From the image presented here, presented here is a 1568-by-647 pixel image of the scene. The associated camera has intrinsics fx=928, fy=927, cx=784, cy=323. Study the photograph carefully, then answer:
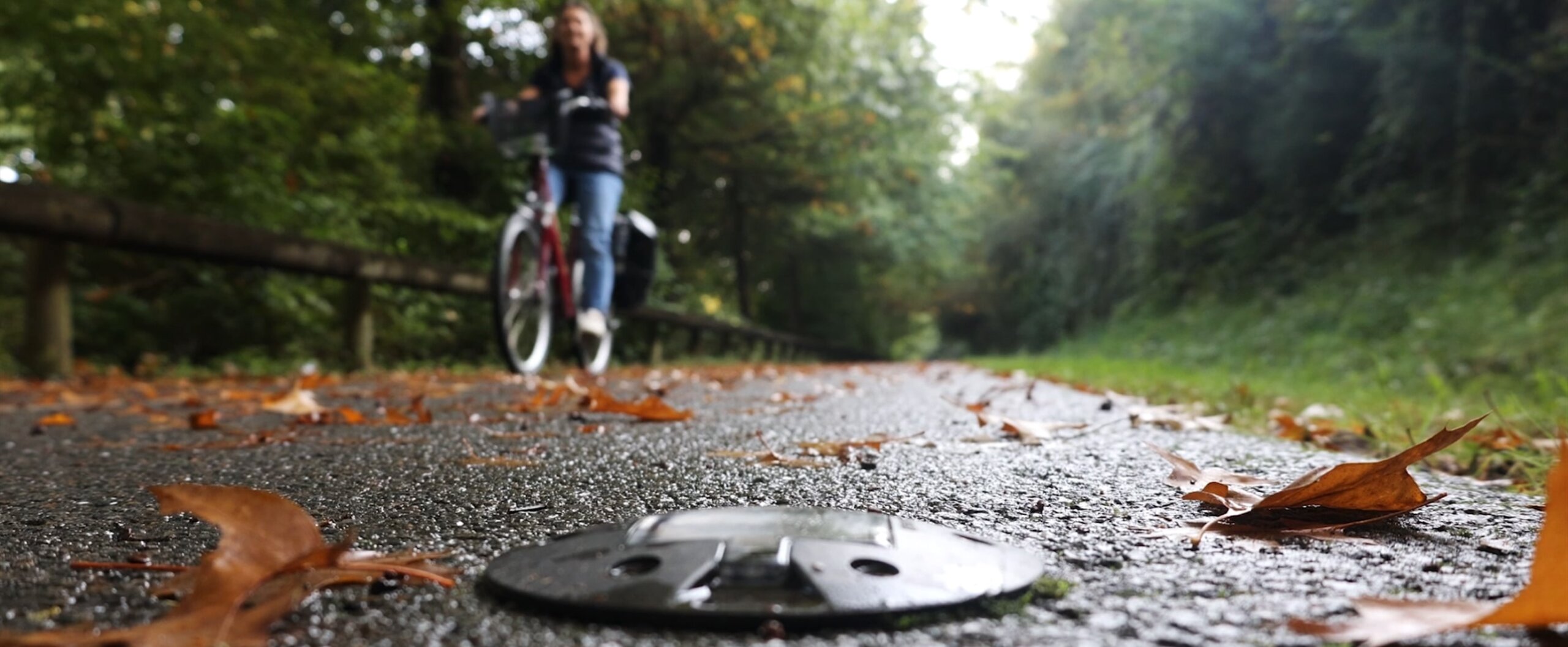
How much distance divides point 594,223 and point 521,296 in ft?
1.95

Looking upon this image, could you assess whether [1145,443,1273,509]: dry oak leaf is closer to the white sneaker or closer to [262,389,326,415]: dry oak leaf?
[262,389,326,415]: dry oak leaf

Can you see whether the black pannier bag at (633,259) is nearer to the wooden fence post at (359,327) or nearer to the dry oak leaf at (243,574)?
the wooden fence post at (359,327)

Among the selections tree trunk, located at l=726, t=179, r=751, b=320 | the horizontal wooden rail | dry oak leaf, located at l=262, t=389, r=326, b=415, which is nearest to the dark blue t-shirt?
the horizontal wooden rail

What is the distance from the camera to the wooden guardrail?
12.3ft

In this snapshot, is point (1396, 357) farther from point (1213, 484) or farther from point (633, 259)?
point (1213, 484)

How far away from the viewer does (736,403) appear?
11.1 feet

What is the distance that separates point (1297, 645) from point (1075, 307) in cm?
2055

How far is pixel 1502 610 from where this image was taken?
0.68 m

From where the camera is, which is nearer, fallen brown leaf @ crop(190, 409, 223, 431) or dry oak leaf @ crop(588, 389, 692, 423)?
fallen brown leaf @ crop(190, 409, 223, 431)

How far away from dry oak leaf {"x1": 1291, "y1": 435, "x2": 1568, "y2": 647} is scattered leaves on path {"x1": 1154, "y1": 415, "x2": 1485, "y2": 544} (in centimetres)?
39

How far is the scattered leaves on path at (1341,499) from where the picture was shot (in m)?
1.14

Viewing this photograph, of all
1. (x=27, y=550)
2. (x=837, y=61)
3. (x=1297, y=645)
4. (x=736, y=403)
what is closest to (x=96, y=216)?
(x=736, y=403)

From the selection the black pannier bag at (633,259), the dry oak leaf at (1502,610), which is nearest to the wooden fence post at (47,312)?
the black pannier bag at (633,259)

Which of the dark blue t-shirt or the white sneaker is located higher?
the dark blue t-shirt
